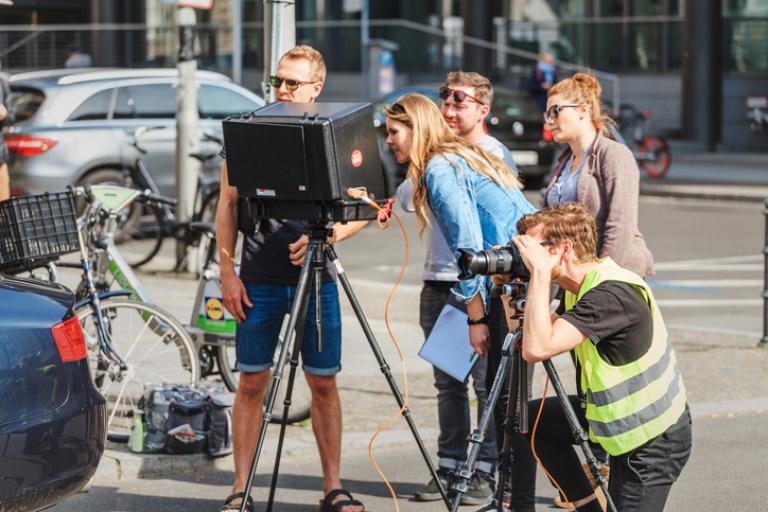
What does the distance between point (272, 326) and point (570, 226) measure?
1.68m

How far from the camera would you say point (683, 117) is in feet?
87.1

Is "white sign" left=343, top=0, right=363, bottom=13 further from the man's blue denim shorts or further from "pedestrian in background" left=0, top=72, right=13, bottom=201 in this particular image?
the man's blue denim shorts

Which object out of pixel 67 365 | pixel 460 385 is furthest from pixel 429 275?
pixel 67 365

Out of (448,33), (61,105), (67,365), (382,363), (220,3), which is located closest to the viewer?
(67,365)

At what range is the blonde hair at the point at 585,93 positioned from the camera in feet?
20.0

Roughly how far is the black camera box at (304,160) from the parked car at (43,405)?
854 millimetres

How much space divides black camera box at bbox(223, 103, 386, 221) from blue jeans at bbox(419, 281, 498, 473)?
82 centimetres

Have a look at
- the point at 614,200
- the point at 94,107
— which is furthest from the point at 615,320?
the point at 94,107

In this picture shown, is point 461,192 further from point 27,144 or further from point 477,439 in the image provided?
point 27,144

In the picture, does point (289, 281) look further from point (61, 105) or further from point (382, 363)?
point (61, 105)

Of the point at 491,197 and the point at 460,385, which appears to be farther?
the point at 460,385

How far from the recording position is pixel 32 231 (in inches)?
263

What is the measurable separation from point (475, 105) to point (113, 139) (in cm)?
888

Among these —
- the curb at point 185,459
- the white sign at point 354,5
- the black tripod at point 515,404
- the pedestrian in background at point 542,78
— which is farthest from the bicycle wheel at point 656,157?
the black tripod at point 515,404
